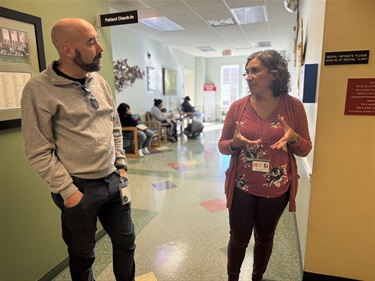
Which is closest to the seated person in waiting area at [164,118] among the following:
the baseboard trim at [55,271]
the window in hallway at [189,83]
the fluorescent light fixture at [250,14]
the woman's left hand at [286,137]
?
the fluorescent light fixture at [250,14]

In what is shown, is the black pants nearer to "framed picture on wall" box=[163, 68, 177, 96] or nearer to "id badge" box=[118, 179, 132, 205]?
"framed picture on wall" box=[163, 68, 177, 96]

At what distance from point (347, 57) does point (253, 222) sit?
1.07 metres

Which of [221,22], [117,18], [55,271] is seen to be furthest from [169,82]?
[55,271]

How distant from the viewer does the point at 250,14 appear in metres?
4.86

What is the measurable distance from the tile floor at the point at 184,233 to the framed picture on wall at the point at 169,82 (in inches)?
163

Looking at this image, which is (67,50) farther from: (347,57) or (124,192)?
(347,57)

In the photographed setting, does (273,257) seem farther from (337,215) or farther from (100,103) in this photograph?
(100,103)

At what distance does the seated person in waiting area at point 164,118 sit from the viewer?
258 inches

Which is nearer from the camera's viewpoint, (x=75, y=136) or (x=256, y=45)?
(x=75, y=136)

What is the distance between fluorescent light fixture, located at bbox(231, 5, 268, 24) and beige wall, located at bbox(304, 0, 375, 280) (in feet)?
11.4

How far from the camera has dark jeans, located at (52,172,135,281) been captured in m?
1.24

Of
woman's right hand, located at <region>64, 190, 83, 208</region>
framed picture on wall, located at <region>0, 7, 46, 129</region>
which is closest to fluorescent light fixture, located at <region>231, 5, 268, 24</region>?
framed picture on wall, located at <region>0, 7, 46, 129</region>

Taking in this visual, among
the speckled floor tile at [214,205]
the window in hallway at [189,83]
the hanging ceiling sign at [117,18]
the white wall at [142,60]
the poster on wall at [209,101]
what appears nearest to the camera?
the hanging ceiling sign at [117,18]

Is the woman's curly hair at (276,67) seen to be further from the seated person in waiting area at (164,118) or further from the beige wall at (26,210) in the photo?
the seated person in waiting area at (164,118)
